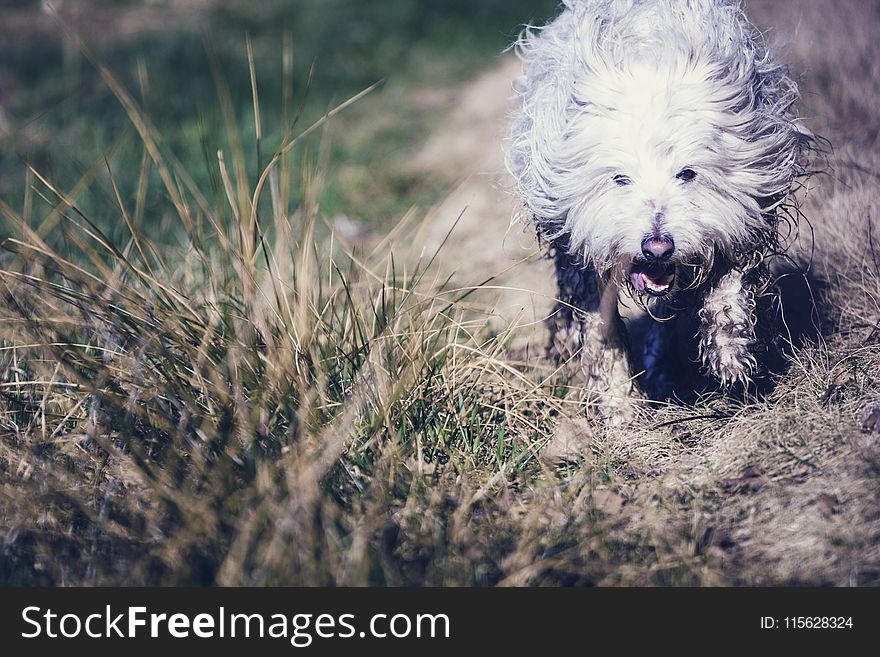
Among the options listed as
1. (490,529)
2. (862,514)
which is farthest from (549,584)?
(862,514)

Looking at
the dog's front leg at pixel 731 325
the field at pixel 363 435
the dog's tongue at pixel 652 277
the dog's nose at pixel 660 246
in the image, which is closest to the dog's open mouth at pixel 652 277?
the dog's tongue at pixel 652 277

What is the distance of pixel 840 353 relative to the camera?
10.6 ft

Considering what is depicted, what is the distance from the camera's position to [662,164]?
2.70 m

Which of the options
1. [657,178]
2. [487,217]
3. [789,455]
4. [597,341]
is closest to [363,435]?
[597,341]

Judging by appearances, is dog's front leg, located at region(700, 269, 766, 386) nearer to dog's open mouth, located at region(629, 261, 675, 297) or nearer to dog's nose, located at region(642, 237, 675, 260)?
dog's open mouth, located at region(629, 261, 675, 297)

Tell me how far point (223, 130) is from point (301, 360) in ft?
15.0

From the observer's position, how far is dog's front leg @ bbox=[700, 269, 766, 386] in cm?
300

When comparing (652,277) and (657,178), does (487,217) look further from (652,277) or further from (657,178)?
(657,178)

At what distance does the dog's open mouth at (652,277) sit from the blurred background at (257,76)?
319 cm

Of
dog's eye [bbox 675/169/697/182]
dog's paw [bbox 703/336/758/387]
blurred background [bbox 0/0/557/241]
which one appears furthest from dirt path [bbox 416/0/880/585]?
blurred background [bbox 0/0/557/241]

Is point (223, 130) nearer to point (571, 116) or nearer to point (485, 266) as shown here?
point (485, 266)

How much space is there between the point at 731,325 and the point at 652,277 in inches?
15.1

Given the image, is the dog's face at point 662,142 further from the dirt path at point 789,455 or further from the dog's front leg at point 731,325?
the dirt path at point 789,455

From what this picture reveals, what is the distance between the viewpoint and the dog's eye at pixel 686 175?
272 centimetres
